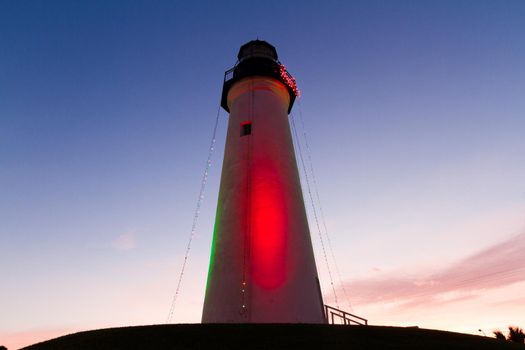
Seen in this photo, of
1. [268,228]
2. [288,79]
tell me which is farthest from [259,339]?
[288,79]

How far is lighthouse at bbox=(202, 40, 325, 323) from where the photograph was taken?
12.8 meters

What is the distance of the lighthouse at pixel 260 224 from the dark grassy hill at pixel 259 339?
8.30 ft

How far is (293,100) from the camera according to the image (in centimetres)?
1986

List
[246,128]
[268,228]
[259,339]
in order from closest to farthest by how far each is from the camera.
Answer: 1. [259,339]
2. [268,228]
3. [246,128]

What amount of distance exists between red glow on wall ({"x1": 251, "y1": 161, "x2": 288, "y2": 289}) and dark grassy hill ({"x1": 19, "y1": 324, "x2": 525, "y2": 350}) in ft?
9.71

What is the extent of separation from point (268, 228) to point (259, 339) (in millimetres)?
5348

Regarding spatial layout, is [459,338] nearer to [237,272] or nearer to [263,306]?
[263,306]

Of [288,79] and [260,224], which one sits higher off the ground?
[288,79]

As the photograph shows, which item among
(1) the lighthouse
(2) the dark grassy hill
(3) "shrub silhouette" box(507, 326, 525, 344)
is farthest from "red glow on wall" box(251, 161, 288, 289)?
(3) "shrub silhouette" box(507, 326, 525, 344)

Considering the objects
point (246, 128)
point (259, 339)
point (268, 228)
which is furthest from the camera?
point (246, 128)

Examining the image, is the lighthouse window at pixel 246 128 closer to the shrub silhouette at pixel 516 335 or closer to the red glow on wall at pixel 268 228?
the red glow on wall at pixel 268 228

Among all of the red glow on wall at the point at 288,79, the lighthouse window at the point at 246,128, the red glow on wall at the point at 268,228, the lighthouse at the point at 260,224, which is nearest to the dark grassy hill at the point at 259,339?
the lighthouse at the point at 260,224

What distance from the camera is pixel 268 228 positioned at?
13.9 meters

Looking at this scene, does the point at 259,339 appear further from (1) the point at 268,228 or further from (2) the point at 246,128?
(2) the point at 246,128
